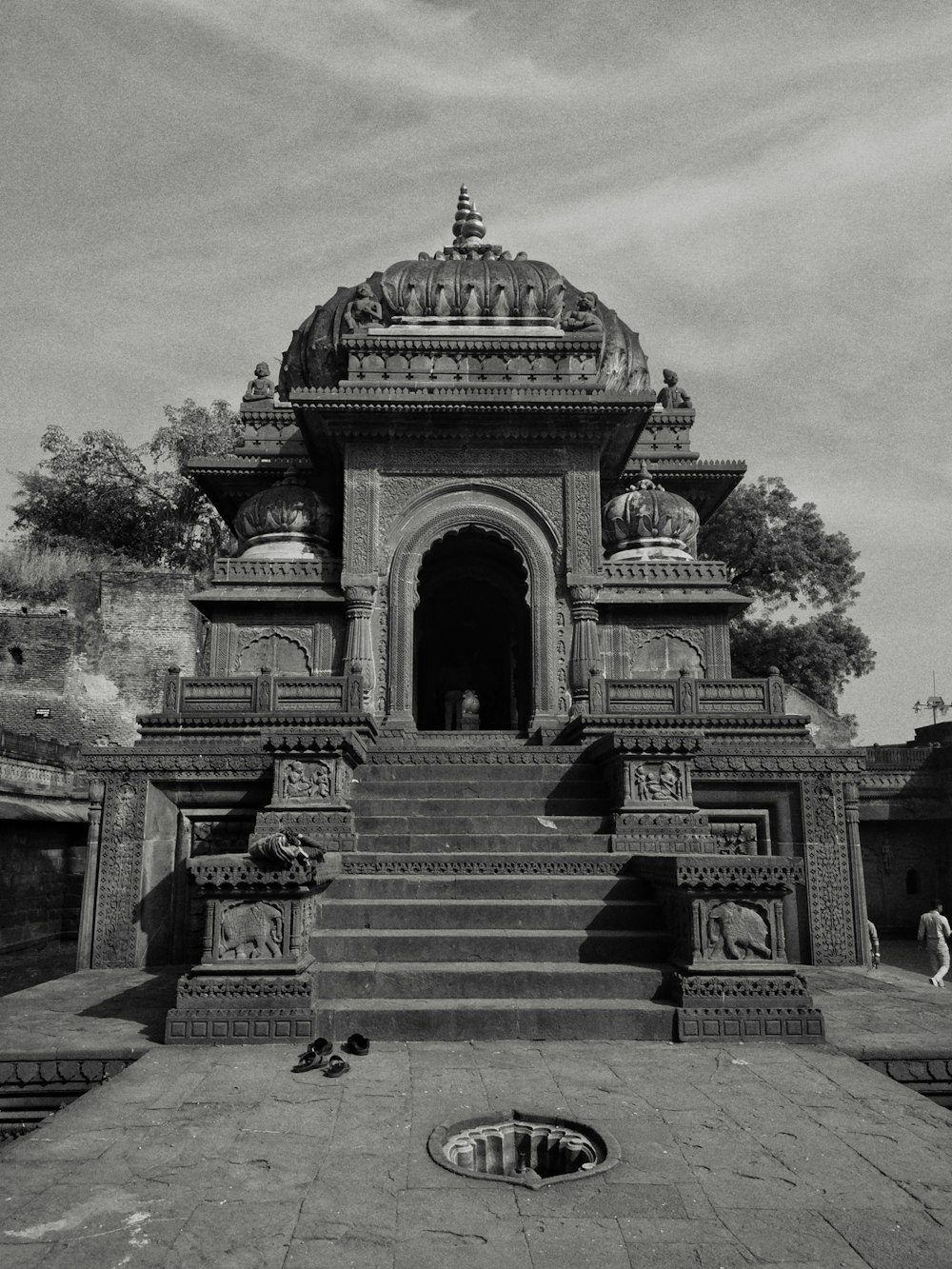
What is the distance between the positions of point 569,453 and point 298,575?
4.85 metres

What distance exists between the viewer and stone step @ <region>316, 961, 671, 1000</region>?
267 inches

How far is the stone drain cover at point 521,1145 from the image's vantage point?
438cm

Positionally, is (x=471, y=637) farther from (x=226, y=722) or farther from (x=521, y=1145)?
(x=521, y=1145)

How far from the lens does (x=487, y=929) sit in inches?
301

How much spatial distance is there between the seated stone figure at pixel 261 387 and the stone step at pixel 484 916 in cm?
1431

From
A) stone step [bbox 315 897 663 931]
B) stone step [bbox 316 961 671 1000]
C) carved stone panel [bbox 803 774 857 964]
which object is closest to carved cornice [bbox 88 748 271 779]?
stone step [bbox 315 897 663 931]

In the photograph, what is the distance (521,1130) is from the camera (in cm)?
465

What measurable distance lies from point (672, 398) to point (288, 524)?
28.1ft

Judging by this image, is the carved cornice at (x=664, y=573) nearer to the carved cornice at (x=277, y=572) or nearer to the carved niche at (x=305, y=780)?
the carved cornice at (x=277, y=572)

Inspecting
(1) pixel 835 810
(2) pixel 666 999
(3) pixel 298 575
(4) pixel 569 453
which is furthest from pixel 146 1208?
(4) pixel 569 453

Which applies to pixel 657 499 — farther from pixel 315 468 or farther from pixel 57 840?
pixel 57 840

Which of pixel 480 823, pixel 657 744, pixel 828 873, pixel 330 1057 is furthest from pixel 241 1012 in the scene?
pixel 828 873

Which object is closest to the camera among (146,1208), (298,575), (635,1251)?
(635,1251)

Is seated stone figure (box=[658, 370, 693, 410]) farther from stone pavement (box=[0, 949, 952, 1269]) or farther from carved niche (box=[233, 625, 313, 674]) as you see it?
stone pavement (box=[0, 949, 952, 1269])
